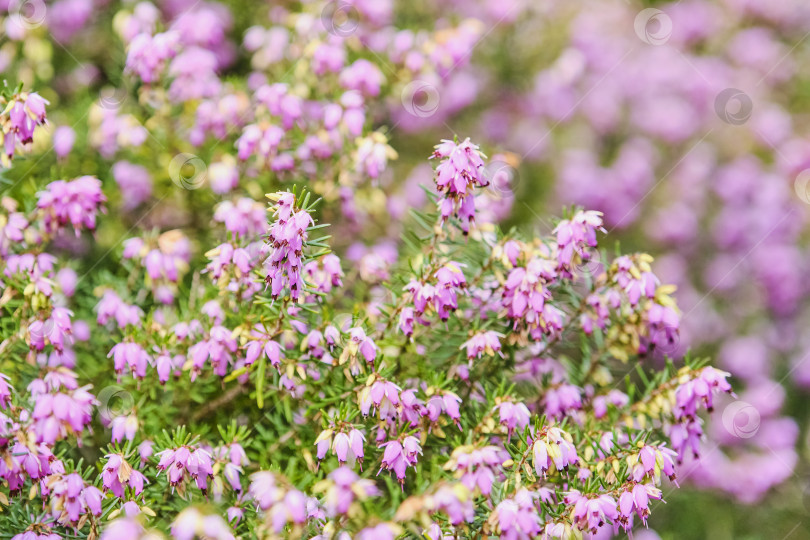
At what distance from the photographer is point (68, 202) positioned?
2.51 meters

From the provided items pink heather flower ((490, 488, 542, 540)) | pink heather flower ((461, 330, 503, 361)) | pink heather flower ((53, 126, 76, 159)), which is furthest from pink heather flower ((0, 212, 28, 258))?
pink heather flower ((490, 488, 542, 540))

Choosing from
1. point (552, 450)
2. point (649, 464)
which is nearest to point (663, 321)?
point (649, 464)

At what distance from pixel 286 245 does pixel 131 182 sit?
62.5 inches

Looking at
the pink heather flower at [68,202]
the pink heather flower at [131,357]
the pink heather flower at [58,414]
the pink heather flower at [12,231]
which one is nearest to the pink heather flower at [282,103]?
the pink heather flower at [68,202]

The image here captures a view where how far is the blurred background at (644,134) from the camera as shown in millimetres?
3443

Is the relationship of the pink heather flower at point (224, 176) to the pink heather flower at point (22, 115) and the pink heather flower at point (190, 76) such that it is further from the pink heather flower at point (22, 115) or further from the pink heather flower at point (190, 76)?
the pink heather flower at point (22, 115)

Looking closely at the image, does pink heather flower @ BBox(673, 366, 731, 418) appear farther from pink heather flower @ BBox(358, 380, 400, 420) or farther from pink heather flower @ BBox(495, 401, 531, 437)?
pink heather flower @ BBox(358, 380, 400, 420)

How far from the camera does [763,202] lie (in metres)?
4.58

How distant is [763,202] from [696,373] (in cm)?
286

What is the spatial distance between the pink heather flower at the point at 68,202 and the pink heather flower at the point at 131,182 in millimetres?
541

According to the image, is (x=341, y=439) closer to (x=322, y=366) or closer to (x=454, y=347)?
(x=322, y=366)

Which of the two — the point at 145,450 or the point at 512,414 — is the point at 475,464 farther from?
the point at 145,450

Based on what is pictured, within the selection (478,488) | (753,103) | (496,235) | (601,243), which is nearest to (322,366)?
(478,488)

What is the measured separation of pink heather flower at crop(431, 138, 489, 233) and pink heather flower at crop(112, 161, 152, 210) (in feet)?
5.32
